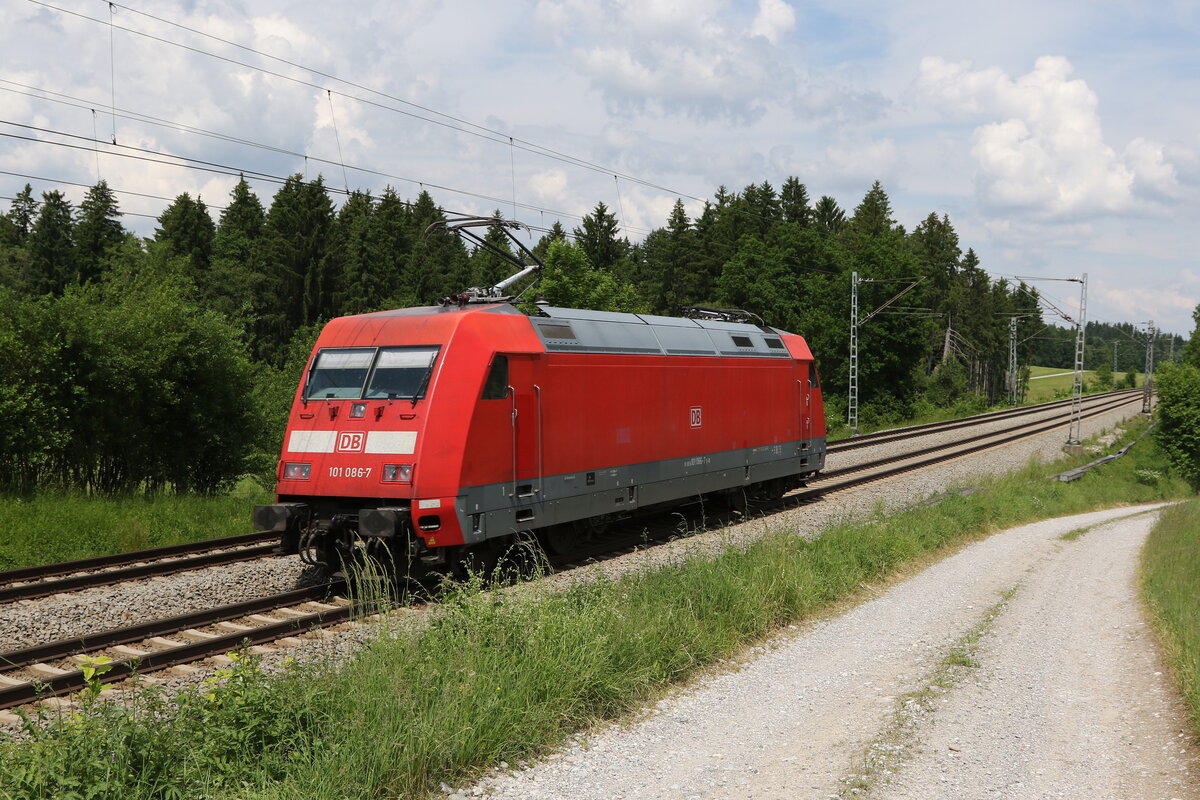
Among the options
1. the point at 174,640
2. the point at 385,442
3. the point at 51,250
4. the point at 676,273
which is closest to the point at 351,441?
the point at 385,442

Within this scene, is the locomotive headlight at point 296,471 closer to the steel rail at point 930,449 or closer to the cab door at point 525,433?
the cab door at point 525,433

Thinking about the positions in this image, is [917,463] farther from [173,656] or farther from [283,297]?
[283,297]

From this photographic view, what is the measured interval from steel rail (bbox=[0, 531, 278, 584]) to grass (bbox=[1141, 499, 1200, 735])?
11968 mm

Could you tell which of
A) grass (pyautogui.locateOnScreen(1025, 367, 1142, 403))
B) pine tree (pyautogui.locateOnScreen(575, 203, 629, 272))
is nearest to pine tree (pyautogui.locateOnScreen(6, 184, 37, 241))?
pine tree (pyautogui.locateOnScreen(575, 203, 629, 272))

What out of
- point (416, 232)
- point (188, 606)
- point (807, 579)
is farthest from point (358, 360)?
point (416, 232)

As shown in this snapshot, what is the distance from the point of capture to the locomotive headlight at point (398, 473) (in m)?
10.6

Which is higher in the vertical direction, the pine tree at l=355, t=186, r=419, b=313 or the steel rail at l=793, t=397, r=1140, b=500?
the pine tree at l=355, t=186, r=419, b=313

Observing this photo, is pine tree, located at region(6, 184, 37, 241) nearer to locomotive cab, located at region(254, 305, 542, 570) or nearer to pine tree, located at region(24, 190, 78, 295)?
pine tree, located at region(24, 190, 78, 295)

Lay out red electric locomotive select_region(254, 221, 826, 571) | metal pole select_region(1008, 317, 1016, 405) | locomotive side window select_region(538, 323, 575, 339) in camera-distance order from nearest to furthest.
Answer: red electric locomotive select_region(254, 221, 826, 571) → locomotive side window select_region(538, 323, 575, 339) → metal pole select_region(1008, 317, 1016, 405)

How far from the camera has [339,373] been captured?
11789mm

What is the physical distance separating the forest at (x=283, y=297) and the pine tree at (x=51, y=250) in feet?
0.46

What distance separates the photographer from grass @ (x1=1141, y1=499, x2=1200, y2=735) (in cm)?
777

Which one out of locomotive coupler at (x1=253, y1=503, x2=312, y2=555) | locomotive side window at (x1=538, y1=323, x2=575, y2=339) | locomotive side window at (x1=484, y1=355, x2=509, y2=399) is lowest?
locomotive coupler at (x1=253, y1=503, x2=312, y2=555)

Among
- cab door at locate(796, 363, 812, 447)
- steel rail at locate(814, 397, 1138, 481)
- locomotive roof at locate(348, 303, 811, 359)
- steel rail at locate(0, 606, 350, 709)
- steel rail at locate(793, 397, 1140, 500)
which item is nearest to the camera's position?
steel rail at locate(0, 606, 350, 709)
